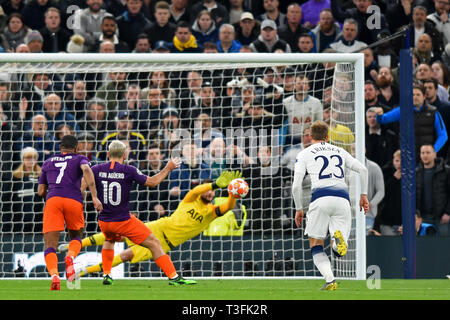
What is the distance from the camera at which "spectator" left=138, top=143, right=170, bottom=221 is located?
14289 mm

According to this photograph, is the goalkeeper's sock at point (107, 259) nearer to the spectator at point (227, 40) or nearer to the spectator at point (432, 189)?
the spectator at point (432, 189)

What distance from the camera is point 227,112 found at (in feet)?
50.0

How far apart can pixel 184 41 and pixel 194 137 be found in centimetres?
260

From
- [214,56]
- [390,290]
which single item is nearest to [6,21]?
[214,56]

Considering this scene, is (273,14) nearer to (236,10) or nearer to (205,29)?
(236,10)

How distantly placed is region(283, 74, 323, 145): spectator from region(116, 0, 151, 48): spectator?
12.7 ft

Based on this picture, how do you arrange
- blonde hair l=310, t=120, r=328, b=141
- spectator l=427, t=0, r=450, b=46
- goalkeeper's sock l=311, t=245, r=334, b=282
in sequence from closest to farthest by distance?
goalkeeper's sock l=311, t=245, r=334, b=282, blonde hair l=310, t=120, r=328, b=141, spectator l=427, t=0, r=450, b=46

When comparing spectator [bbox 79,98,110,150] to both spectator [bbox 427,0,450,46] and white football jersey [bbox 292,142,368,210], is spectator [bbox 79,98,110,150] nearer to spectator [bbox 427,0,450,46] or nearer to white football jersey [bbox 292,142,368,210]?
white football jersey [bbox 292,142,368,210]

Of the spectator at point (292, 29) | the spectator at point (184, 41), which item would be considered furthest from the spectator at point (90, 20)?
the spectator at point (292, 29)

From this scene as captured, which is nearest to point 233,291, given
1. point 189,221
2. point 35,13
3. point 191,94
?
point 189,221

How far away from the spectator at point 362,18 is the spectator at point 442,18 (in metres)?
0.92

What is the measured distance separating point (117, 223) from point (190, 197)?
7.18ft

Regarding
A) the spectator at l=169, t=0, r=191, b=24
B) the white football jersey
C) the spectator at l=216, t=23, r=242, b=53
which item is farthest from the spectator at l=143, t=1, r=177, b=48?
the white football jersey

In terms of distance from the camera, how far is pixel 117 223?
11.1 m
